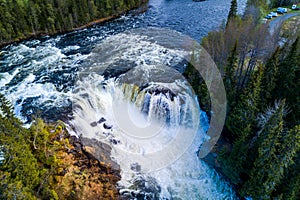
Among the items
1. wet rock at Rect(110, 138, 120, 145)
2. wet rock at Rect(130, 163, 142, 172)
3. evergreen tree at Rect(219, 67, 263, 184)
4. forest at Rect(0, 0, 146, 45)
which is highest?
forest at Rect(0, 0, 146, 45)

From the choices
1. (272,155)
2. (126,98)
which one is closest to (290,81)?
(272,155)

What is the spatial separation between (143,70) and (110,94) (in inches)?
300

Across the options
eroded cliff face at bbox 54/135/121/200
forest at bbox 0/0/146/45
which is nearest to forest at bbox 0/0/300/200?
eroded cliff face at bbox 54/135/121/200

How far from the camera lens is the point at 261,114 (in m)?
25.3

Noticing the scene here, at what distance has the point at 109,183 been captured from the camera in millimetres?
24219

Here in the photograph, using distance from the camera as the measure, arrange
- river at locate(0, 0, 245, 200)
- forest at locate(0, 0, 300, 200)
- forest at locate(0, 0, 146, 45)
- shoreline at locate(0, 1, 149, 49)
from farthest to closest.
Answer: shoreline at locate(0, 1, 149, 49)
forest at locate(0, 0, 146, 45)
river at locate(0, 0, 245, 200)
forest at locate(0, 0, 300, 200)

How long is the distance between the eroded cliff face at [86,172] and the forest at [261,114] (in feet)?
41.5

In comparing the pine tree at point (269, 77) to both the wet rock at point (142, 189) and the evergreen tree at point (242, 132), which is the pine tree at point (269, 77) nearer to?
the evergreen tree at point (242, 132)

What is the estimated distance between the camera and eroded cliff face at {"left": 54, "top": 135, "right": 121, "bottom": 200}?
2297cm

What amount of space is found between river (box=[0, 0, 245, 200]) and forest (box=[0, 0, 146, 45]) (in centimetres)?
362

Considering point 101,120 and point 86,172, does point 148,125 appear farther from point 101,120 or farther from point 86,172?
point 86,172

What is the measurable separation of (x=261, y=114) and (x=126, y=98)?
18100 millimetres

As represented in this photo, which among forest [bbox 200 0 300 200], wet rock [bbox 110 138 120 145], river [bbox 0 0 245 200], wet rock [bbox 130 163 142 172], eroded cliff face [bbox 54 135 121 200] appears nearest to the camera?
forest [bbox 200 0 300 200]

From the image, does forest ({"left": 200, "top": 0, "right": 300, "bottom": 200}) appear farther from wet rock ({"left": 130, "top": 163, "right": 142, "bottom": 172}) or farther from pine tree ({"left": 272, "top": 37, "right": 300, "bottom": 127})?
wet rock ({"left": 130, "top": 163, "right": 142, "bottom": 172})
